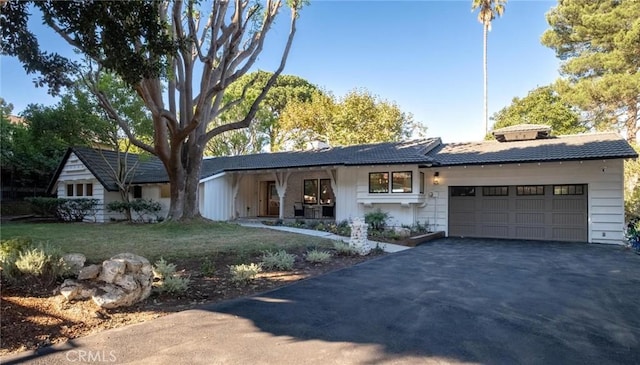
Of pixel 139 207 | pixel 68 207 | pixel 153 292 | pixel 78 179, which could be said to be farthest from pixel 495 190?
pixel 78 179

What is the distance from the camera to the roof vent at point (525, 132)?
1497cm

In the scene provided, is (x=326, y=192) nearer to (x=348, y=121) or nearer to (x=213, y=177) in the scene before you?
(x=213, y=177)

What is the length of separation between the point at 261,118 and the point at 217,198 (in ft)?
44.8

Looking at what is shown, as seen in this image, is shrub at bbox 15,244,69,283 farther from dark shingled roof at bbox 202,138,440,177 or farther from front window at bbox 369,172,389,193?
front window at bbox 369,172,389,193

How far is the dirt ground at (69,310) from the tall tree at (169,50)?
3.77m

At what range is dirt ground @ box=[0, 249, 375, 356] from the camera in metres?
3.53

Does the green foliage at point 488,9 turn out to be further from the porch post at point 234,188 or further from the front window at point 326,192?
the porch post at point 234,188

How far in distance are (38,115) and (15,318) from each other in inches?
544

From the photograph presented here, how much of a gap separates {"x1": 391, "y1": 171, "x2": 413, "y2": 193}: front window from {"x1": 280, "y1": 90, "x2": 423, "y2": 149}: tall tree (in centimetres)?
1173

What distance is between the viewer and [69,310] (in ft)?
13.6

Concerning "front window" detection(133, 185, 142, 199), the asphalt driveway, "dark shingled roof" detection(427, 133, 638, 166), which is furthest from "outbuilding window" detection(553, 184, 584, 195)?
"front window" detection(133, 185, 142, 199)

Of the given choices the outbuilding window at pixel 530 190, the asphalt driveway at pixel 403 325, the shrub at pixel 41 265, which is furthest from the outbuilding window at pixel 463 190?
the shrub at pixel 41 265

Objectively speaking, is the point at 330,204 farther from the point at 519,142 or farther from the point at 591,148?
the point at 591,148
